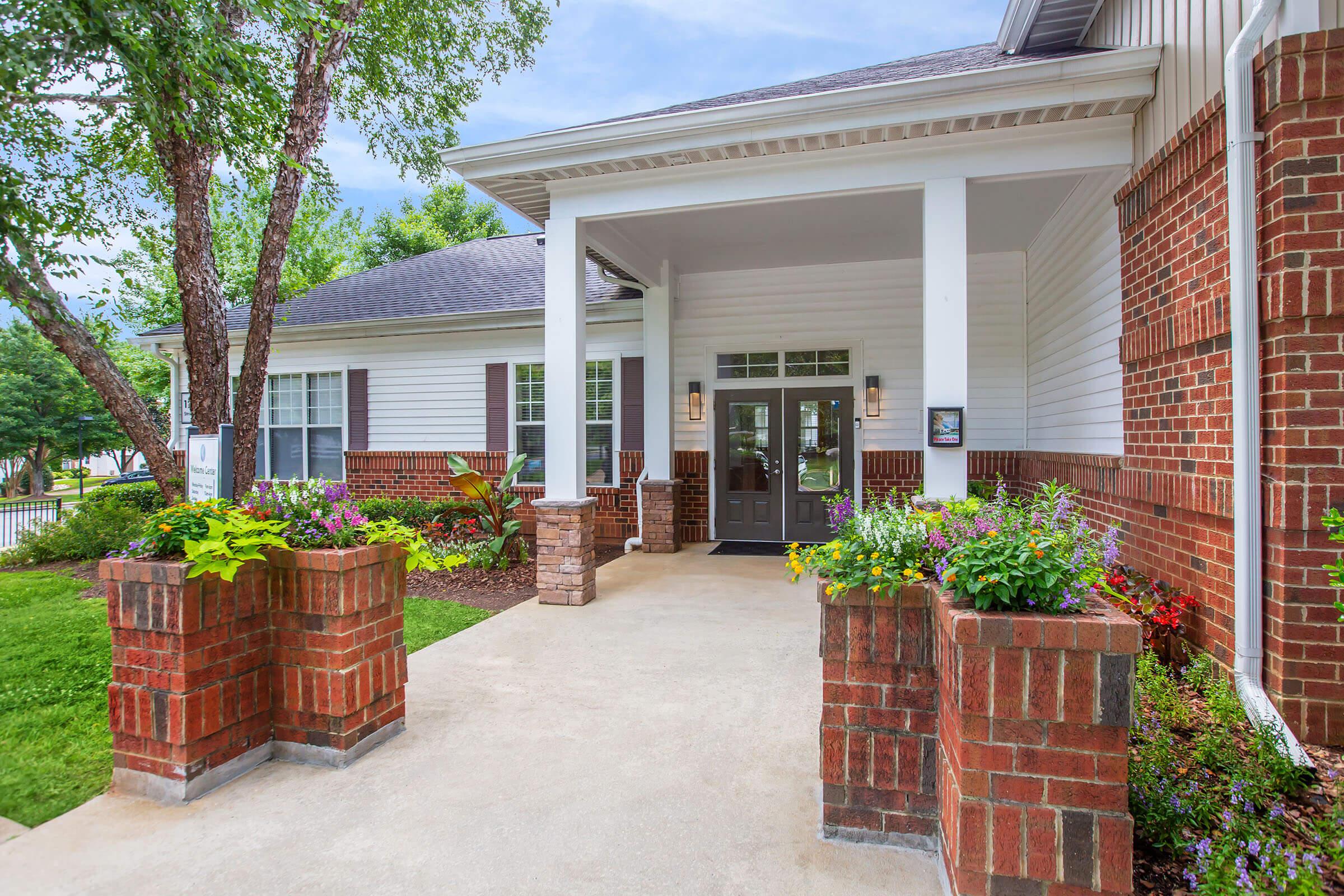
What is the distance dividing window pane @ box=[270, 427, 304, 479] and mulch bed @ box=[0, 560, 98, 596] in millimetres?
2996

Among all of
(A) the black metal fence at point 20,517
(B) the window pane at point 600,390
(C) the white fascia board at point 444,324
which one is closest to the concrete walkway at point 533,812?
(B) the window pane at point 600,390

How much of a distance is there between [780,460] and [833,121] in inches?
187

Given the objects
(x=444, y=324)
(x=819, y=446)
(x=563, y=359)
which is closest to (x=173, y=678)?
(x=563, y=359)

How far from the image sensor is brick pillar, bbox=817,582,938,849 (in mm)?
2285

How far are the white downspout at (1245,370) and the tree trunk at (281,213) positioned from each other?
821 cm

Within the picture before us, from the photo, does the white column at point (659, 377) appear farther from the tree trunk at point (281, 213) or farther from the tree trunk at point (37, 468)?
the tree trunk at point (37, 468)

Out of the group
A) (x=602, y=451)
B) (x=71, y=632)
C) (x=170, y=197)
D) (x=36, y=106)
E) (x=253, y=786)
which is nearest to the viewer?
(x=253, y=786)

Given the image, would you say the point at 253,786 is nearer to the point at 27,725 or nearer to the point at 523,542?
the point at 27,725

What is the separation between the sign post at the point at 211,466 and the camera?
3.57 m

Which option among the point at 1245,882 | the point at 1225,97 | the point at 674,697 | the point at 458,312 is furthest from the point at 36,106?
the point at 1245,882

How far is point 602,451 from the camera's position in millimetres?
9453

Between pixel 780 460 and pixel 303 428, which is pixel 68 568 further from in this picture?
pixel 780 460

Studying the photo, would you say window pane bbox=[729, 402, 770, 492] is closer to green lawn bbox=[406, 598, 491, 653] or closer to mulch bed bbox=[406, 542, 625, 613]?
mulch bed bbox=[406, 542, 625, 613]

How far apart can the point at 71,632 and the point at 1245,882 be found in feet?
22.3
